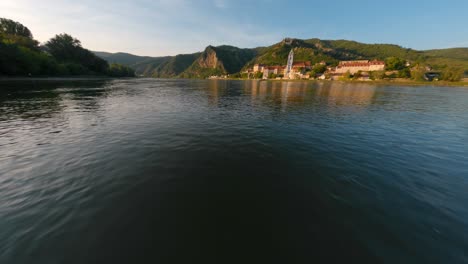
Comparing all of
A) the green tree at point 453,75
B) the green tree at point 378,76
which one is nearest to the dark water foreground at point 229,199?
the green tree at point 453,75

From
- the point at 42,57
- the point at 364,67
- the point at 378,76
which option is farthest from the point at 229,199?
the point at 364,67

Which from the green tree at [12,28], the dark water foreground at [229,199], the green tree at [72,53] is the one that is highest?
the green tree at [12,28]

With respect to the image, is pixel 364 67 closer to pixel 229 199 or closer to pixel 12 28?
pixel 229 199

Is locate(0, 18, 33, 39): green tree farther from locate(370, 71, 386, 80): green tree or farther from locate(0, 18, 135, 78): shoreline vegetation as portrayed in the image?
locate(370, 71, 386, 80): green tree

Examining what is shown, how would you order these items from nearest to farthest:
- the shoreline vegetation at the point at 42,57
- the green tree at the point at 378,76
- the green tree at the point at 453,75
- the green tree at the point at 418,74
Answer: the shoreline vegetation at the point at 42,57, the green tree at the point at 453,75, the green tree at the point at 418,74, the green tree at the point at 378,76

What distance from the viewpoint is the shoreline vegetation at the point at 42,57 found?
236ft

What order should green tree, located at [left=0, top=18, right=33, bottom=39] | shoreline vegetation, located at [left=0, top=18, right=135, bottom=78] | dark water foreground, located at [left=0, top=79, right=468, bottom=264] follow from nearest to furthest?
dark water foreground, located at [left=0, top=79, right=468, bottom=264], shoreline vegetation, located at [left=0, top=18, right=135, bottom=78], green tree, located at [left=0, top=18, right=33, bottom=39]

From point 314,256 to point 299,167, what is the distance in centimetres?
538

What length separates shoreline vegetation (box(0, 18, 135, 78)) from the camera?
71.8 metres

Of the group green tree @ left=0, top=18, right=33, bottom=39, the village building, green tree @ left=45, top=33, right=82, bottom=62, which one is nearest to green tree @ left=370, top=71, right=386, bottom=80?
the village building

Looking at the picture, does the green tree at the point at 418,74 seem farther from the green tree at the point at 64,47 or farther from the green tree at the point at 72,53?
the green tree at the point at 64,47

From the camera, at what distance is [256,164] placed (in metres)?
9.80

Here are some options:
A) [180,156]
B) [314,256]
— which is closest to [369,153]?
[314,256]

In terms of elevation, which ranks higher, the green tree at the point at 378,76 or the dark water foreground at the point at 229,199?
the green tree at the point at 378,76
